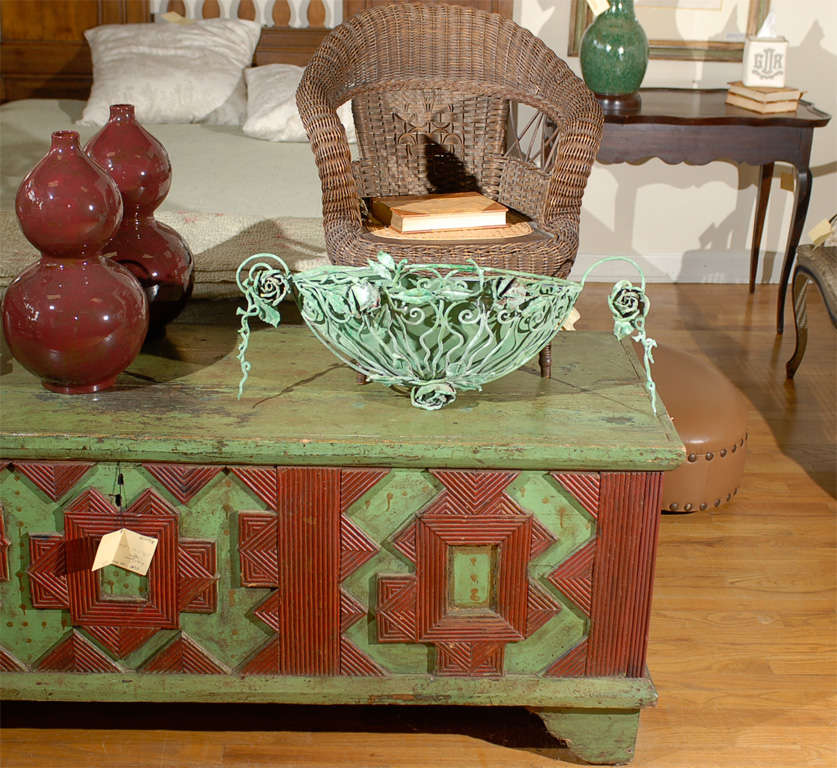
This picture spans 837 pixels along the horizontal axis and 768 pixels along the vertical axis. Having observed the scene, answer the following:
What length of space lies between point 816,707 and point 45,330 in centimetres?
141

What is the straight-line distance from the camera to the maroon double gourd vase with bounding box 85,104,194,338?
74.6 inches

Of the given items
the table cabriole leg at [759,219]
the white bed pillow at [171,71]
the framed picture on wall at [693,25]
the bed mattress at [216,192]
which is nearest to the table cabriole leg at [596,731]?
the bed mattress at [216,192]

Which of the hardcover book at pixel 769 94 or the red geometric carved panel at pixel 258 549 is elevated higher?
the hardcover book at pixel 769 94

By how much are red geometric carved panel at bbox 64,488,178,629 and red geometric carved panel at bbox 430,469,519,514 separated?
0.40 metres

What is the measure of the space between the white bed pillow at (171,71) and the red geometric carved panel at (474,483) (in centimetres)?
246

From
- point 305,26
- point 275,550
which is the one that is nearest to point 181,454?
point 275,550

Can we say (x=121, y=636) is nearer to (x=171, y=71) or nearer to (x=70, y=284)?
(x=70, y=284)

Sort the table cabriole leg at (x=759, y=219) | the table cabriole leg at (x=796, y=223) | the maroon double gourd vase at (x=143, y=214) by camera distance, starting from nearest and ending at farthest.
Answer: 1. the maroon double gourd vase at (x=143, y=214)
2. the table cabriole leg at (x=796, y=223)
3. the table cabriole leg at (x=759, y=219)

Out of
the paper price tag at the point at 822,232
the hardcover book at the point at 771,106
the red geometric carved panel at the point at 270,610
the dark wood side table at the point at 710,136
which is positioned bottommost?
the red geometric carved panel at the point at 270,610

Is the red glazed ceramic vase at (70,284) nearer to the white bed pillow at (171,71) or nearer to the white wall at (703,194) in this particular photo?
the white bed pillow at (171,71)

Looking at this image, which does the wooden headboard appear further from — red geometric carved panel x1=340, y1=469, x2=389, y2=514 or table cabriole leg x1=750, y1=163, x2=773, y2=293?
red geometric carved panel x1=340, y1=469, x2=389, y2=514

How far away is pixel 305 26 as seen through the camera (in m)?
4.11

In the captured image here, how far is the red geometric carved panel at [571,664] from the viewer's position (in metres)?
1.69

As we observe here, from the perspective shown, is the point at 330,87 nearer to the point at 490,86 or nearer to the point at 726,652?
the point at 490,86
